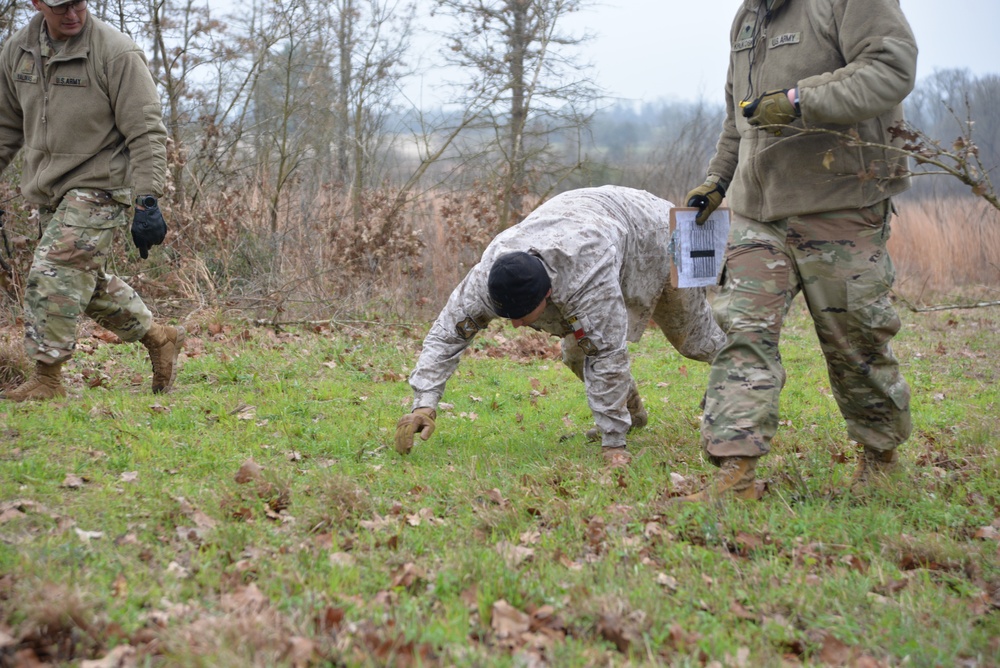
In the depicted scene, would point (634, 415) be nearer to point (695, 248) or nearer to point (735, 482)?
point (695, 248)

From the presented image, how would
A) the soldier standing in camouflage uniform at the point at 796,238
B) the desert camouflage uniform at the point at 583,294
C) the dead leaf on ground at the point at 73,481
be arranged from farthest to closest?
the desert camouflage uniform at the point at 583,294 < the dead leaf on ground at the point at 73,481 < the soldier standing in camouflage uniform at the point at 796,238

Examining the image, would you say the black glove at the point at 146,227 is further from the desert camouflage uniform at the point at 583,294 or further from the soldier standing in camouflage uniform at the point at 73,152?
the desert camouflage uniform at the point at 583,294

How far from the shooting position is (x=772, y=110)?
145 inches

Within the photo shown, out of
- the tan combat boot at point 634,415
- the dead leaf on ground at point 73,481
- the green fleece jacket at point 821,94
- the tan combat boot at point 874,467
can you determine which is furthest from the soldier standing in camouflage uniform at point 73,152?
the tan combat boot at point 874,467

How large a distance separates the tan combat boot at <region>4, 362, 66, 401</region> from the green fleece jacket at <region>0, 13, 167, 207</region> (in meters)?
1.09

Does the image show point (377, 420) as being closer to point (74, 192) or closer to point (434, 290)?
point (74, 192)

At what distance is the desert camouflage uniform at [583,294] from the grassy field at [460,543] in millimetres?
458

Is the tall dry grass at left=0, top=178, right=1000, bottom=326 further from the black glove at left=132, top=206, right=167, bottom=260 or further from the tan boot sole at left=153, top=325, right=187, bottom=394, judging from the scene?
the black glove at left=132, top=206, right=167, bottom=260

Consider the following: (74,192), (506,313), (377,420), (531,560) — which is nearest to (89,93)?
(74,192)

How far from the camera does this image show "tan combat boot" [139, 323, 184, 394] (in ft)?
19.9

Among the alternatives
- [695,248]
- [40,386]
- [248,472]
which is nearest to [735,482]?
[695,248]

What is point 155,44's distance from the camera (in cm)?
1039

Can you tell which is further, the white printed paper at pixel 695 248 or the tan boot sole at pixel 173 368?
the tan boot sole at pixel 173 368

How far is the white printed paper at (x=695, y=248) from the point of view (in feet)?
15.3
